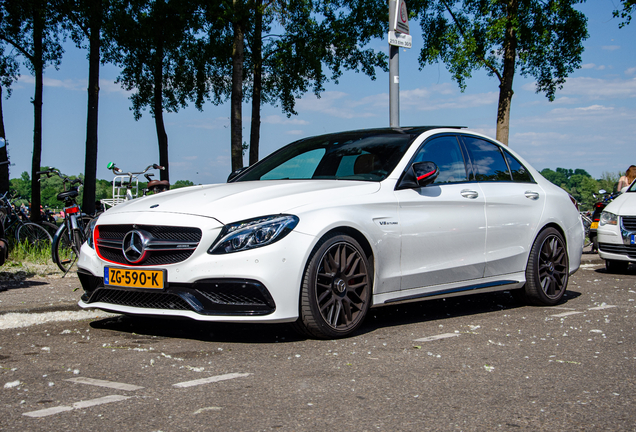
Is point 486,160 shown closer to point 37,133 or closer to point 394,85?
point 394,85

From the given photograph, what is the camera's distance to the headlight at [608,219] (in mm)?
10488

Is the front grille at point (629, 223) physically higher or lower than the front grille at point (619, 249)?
higher

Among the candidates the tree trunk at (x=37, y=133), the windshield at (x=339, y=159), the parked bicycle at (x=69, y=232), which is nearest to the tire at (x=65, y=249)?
the parked bicycle at (x=69, y=232)

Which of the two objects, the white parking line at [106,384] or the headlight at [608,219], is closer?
the white parking line at [106,384]

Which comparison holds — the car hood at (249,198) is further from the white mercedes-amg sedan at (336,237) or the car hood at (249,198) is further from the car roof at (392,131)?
the car roof at (392,131)

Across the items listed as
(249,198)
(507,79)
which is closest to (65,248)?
(249,198)

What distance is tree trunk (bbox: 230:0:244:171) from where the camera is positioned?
18.6 metres

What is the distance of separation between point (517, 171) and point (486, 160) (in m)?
0.56

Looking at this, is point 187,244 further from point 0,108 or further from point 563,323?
point 0,108

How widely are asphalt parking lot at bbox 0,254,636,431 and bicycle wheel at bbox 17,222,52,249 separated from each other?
195 inches

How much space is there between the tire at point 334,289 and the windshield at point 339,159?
0.84 m

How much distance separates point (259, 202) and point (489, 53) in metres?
16.9

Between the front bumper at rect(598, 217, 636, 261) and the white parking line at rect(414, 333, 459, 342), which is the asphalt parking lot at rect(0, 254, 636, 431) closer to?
the white parking line at rect(414, 333, 459, 342)

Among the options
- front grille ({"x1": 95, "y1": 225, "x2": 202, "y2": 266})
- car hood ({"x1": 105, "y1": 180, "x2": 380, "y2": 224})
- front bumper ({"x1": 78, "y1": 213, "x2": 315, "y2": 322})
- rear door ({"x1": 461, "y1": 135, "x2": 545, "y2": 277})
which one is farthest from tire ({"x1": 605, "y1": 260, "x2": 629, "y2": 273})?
front grille ({"x1": 95, "y1": 225, "x2": 202, "y2": 266})
